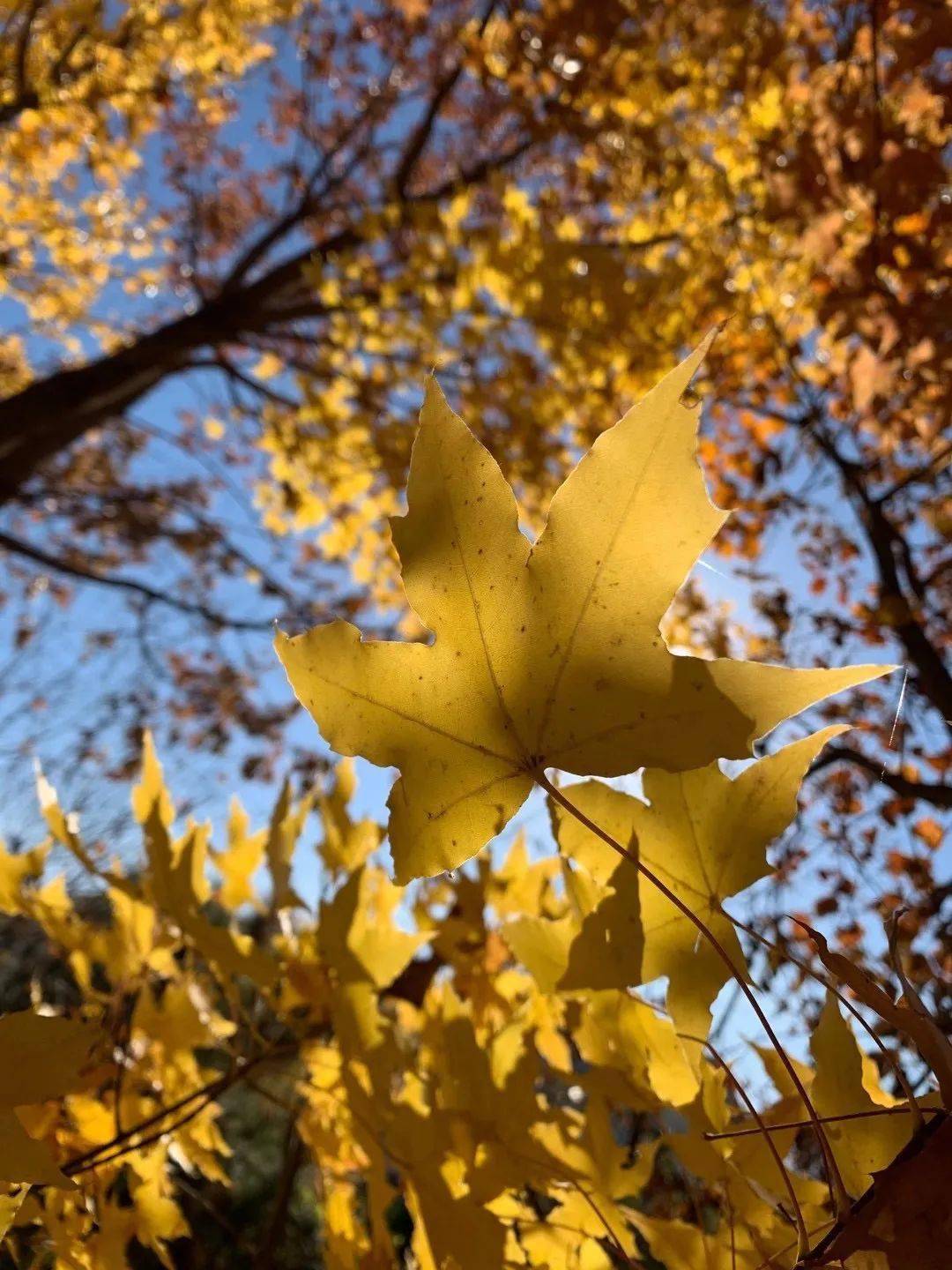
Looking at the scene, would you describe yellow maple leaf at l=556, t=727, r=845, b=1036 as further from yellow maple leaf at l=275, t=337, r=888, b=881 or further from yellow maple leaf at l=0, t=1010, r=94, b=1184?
yellow maple leaf at l=0, t=1010, r=94, b=1184

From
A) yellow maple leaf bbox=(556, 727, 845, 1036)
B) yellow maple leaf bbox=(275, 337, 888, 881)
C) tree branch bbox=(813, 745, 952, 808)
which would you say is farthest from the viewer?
tree branch bbox=(813, 745, 952, 808)

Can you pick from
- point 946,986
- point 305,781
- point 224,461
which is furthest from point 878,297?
point 224,461

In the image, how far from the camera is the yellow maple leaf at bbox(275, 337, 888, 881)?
317mm

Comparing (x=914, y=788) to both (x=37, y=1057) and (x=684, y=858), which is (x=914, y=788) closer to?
(x=684, y=858)

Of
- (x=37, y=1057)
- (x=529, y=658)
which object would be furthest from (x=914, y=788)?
(x=37, y=1057)

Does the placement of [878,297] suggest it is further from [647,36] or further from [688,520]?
[647,36]

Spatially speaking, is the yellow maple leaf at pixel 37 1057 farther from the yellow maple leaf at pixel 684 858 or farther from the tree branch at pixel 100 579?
the tree branch at pixel 100 579

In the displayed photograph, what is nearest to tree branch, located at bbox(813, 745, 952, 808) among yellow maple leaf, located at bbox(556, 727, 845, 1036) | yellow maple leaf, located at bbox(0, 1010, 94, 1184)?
yellow maple leaf, located at bbox(556, 727, 845, 1036)

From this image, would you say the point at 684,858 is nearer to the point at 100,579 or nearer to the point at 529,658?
the point at 529,658

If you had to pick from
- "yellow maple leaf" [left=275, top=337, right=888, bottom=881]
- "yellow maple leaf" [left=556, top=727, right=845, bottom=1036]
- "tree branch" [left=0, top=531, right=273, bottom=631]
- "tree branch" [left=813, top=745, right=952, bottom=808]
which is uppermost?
"tree branch" [left=0, top=531, right=273, bottom=631]

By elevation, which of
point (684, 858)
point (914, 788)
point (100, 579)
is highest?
point (100, 579)

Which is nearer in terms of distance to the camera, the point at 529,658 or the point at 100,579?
the point at 529,658

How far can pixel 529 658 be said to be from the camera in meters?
0.35

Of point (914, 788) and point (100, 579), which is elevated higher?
point (100, 579)
